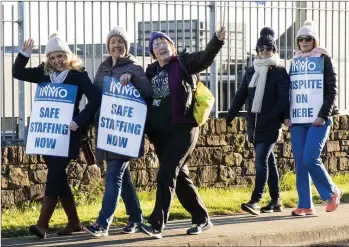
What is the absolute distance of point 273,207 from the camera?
9.44 metres

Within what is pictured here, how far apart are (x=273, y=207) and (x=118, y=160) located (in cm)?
232

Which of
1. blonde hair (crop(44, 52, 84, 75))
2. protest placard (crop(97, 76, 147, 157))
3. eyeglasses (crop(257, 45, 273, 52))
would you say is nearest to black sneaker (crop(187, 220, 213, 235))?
protest placard (crop(97, 76, 147, 157))

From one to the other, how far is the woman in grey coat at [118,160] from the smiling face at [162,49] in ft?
0.77

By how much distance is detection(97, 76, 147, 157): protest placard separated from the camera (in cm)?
778

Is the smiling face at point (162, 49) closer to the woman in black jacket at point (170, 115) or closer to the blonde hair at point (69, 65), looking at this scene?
the woman in black jacket at point (170, 115)

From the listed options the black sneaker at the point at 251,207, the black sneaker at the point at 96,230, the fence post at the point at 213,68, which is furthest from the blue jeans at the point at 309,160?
the black sneaker at the point at 96,230

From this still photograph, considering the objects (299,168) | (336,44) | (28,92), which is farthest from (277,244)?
(336,44)

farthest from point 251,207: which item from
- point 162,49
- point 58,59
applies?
point 58,59

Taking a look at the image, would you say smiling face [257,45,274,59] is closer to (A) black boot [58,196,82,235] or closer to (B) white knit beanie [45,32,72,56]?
(B) white knit beanie [45,32,72,56]

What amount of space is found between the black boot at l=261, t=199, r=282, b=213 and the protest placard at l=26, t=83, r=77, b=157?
8.46 feet

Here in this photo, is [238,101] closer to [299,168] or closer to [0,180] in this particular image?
[299,168]

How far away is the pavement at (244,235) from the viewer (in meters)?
7.53

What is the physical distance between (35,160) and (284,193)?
3.12 meters

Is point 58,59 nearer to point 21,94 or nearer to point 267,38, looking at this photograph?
point 21,94
